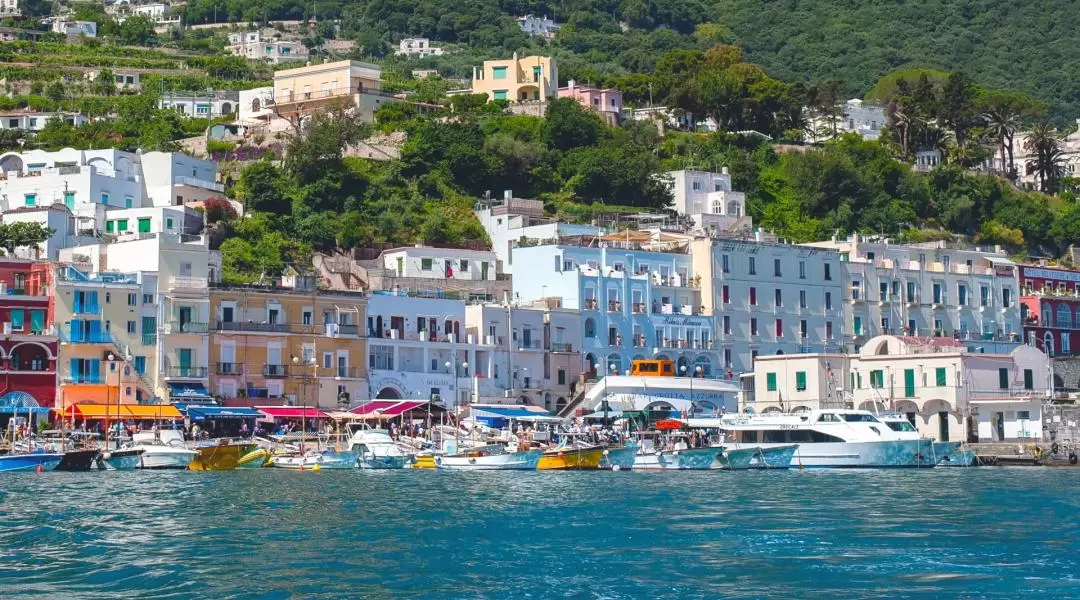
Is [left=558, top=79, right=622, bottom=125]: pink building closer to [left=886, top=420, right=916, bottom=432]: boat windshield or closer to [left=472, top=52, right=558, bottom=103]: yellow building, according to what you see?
[left=472, top=52, right=558, bottom=103]: yellow building

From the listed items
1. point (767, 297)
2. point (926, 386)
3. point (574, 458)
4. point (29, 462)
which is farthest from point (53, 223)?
point (926, 386)

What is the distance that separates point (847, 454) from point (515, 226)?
33.9 meters

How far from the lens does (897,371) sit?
87125mm

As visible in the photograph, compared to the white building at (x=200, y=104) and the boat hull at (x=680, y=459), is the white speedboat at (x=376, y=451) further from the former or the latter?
the white building at (x=200, y=104)

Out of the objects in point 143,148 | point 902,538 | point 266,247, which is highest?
point 143,148

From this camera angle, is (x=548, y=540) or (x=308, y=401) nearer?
(x=548, y=540)

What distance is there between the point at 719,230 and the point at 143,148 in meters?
37.5

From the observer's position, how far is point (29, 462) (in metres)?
68.8

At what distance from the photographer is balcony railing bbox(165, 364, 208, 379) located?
81250 millimetres

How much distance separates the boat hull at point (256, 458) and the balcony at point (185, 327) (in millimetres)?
→ 9646

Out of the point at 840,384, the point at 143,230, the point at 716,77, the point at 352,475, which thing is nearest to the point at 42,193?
the point at 143,230

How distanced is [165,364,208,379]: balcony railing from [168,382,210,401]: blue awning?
36 cm

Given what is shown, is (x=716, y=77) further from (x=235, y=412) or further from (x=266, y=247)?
(x=235, y=412)

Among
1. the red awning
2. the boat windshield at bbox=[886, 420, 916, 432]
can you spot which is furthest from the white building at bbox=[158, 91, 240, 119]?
the boat windshield at bbox=[886, 420, 916, 432]
